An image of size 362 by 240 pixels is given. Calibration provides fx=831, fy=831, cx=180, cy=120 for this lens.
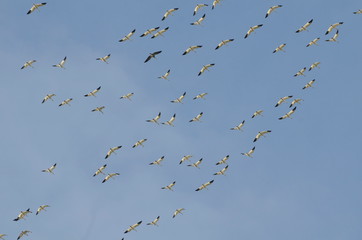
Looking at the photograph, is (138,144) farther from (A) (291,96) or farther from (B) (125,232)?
(A) (291,96)

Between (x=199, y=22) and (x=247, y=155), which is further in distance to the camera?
(x=247, y=155)

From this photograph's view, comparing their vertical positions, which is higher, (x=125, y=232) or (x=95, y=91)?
(x=95, y=91)

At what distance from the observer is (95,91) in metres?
182

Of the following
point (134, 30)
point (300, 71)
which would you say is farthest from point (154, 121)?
point (300, 71)

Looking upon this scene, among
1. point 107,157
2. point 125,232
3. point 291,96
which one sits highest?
point 291,96

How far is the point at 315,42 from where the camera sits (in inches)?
7116

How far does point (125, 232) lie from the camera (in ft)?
578

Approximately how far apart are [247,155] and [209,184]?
10.3 meters

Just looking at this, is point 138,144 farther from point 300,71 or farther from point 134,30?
point 300,71

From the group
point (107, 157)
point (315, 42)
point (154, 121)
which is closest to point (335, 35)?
point (315, 42)

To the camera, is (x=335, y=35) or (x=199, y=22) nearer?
(x=199, y=22)

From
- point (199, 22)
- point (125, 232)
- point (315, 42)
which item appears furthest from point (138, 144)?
point (315, 42)

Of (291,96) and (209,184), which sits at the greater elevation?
(291,96)

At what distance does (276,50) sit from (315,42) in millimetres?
8603
